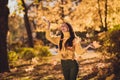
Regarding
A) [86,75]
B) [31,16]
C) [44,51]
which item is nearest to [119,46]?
[86,75]

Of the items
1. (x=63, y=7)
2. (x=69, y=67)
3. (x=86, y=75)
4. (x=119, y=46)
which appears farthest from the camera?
(x=63, y=7)

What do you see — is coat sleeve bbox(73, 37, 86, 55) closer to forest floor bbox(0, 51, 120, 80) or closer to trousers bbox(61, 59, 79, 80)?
trousers bbox(61, 59, 79, 80)

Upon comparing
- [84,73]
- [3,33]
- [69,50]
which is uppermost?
[69,50]

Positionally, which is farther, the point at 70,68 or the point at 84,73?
the point at 84,73

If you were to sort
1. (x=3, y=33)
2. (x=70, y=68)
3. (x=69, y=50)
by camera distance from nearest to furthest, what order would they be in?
(x=70, y=68), (x=69, y=50), (x=3, y=33)

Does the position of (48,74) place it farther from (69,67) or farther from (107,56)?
(69,67)

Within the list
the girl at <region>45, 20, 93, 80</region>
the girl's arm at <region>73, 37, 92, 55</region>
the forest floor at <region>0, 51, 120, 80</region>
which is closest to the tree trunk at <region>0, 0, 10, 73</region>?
the forest floor at <region>0, 51, 120, 80</region>

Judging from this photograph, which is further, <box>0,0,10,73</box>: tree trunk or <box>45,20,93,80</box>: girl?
<box>0,0,10,73</box>: tree trunk

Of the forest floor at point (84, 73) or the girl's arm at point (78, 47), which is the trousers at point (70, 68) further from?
the forest floor at point (84, 73)

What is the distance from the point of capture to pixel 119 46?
10.6 m

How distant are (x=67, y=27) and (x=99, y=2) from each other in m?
11.2

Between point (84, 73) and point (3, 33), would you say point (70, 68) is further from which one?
point (3, 33)

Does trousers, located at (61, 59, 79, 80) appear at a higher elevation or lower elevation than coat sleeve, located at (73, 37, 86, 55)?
lower

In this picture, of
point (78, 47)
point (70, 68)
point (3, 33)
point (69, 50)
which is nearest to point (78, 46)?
point (78, 47)
